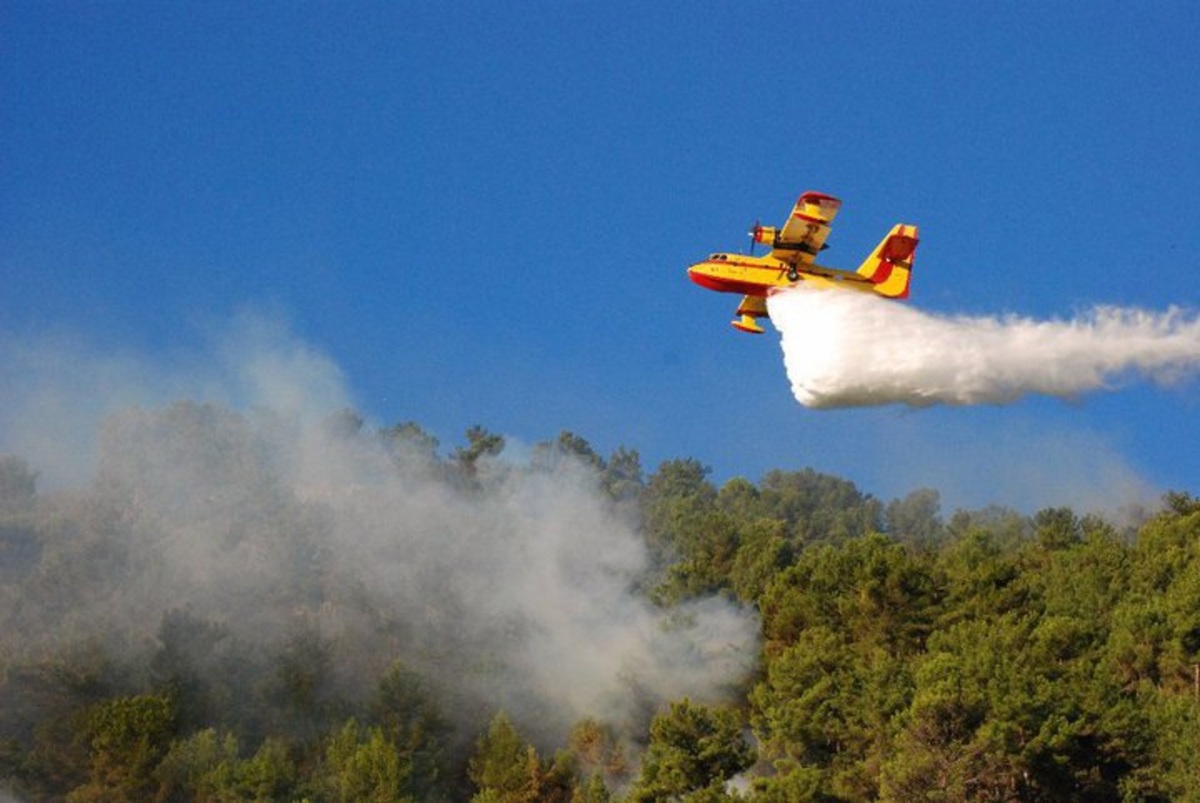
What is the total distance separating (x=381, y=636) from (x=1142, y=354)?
157ft

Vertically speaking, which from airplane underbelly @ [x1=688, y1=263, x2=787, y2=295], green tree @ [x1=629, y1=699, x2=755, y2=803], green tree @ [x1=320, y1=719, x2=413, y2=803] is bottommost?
green tree @ [x1=629, y1=699, x2=755, y2=803]

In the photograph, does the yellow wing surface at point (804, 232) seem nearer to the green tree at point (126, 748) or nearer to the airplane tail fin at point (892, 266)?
the airplane tail fin at point (892, 266)

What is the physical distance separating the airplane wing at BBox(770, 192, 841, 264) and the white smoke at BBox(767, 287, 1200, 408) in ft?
9.67

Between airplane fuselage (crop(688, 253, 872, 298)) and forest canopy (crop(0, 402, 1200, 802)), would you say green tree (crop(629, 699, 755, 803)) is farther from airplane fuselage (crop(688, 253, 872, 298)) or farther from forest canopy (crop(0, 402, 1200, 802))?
airplane fuselage (crop(688, 253, 872, 298))

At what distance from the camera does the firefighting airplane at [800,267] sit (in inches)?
1987

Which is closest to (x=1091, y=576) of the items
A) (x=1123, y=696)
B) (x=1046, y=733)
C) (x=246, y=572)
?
(x=1123, y=696)

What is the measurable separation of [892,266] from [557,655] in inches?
1301

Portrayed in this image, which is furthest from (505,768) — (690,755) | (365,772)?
(690,755)

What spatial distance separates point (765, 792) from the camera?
51.7 metres

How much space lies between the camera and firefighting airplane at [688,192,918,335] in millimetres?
50469

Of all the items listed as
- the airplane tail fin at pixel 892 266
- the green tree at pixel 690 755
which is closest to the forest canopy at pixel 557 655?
the green tree at pixel 690 755

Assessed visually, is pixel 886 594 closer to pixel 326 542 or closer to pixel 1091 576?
pixel 1091 576

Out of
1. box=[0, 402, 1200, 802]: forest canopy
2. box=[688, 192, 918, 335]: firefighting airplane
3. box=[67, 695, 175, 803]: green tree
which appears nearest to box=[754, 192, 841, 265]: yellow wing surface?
box=[688, 192, 918, 335]: firefighting airplane

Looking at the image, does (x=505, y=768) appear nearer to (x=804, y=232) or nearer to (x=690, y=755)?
(x=690, y=755)
